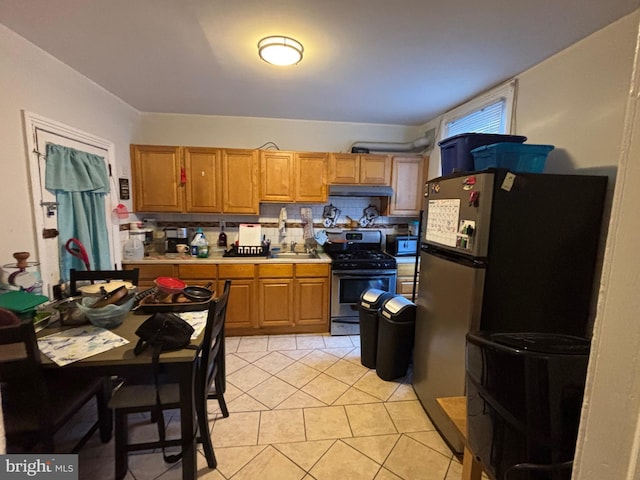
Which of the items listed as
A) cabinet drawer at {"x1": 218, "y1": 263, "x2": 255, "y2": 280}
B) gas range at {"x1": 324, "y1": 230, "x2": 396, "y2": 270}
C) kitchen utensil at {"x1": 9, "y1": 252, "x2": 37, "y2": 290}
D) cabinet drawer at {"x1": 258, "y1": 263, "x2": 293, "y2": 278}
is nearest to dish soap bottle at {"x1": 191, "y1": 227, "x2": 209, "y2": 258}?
cabinet drawer at {"x1": 218, "y1": 263, "x2": 255, "y2": 280}

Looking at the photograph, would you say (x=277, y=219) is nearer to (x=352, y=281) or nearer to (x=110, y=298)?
(x=352, y=281)

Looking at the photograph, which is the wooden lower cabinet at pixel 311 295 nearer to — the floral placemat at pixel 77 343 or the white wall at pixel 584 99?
the floral placemat at pixel 77 343

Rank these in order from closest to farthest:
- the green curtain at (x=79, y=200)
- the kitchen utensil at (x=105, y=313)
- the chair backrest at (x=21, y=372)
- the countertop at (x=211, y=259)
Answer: the chair backrest at (x=21, y=372) < the kitchen utensil at (x=105, y=313) < the green curtain at (x=79, y=200) < the countertop at (x=211, y=259)

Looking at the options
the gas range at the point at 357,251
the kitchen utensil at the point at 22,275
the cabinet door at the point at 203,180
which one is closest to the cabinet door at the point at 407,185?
the gas range at the point at 357,251

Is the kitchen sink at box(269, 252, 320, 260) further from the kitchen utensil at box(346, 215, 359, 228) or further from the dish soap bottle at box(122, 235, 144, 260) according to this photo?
the dish soap bottle at box(122, 235, 144, 260)

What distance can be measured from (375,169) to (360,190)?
0.31 m

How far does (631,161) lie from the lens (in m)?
0.44

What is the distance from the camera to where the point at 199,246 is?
346 cm

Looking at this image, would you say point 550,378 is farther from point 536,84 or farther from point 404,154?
point 404,154

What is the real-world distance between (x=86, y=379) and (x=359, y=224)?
3.10m

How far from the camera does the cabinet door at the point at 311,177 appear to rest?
354 centimetres

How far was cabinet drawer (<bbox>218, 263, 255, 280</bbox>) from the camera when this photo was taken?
10.7 ft

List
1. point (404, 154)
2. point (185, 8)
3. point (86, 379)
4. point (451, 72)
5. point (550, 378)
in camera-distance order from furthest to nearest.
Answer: point (404, 154) < point (451, 72) < point (86, 379) < point (185, 8) < point (550, 378)

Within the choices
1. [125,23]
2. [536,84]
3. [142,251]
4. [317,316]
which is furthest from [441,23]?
[142,251]
